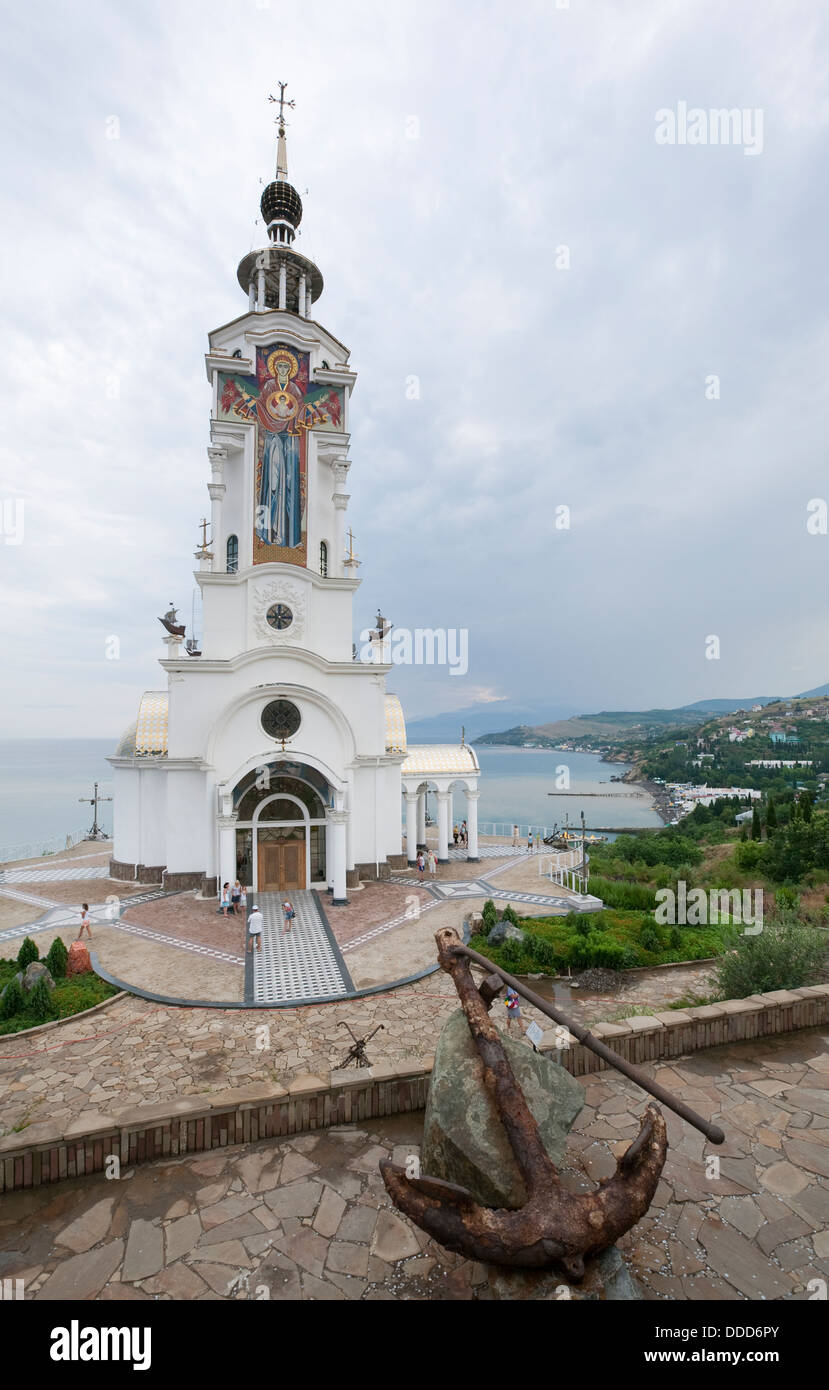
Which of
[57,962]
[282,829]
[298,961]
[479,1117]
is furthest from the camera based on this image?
[282,829]

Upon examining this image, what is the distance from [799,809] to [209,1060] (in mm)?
18552

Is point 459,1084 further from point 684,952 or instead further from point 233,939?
point 233,939

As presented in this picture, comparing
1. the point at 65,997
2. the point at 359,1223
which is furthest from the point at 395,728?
the point at 359,1223

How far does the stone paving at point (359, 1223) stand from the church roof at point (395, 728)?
15.0 metres

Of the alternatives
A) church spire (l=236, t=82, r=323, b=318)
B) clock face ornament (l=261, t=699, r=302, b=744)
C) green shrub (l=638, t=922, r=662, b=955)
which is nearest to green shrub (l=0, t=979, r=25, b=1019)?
clock face ornament (l=261, t=699, r=302, b=744)

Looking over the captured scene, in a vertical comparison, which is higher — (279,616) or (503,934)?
(279,616)

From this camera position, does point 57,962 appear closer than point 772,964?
No

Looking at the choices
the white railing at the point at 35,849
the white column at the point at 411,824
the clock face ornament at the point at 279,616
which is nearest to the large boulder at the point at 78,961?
the clock face ornament at the point at 279,616

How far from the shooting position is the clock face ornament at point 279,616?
1905 centimetres

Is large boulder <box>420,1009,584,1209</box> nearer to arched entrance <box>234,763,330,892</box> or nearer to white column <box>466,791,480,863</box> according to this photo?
arched entrance <box>234,763,330,892</box>

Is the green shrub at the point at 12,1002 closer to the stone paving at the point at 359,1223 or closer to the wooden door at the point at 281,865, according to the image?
the stone paving at the point at 359,1223

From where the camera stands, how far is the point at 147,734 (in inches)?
778

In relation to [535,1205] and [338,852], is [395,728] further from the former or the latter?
[535,1205]

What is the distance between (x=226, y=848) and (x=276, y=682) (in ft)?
16.2
